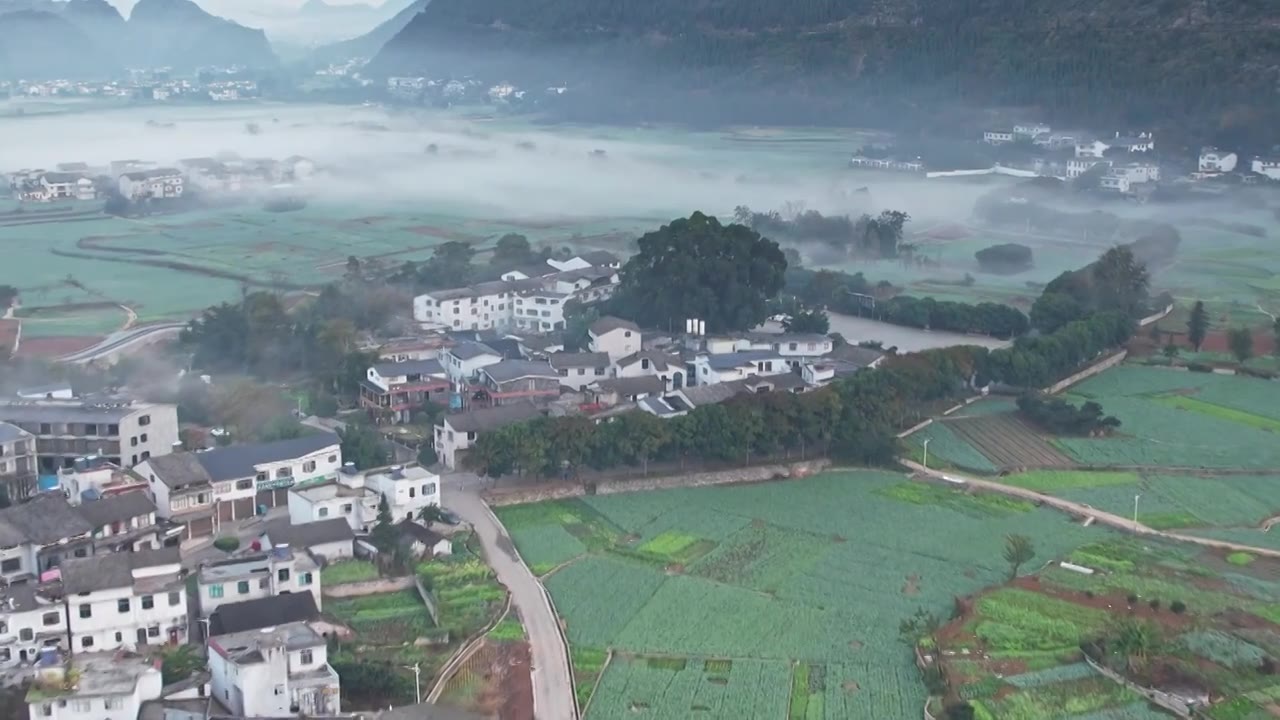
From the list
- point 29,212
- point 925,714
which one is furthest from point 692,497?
point 29,212

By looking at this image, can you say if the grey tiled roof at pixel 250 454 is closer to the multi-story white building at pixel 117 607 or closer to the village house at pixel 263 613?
the multi-story white building at pixel 117 607

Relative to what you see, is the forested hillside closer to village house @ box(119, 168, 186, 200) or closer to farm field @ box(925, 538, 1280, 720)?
village house @ box(119, 168, 186, 200)

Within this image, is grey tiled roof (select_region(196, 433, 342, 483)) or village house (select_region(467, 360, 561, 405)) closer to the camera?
grey tiled roof (select_region(196, 433, 342, 483))

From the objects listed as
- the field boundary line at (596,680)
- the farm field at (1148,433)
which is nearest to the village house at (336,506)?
the field boundary line at (596,680)

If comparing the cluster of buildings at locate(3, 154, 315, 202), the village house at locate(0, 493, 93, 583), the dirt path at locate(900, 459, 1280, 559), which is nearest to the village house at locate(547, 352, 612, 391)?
the dirt path at locate(900, 459, 1280, 559)

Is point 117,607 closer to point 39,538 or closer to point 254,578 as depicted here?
point 254,578

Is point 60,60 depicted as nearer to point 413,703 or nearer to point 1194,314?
point 1194,314
